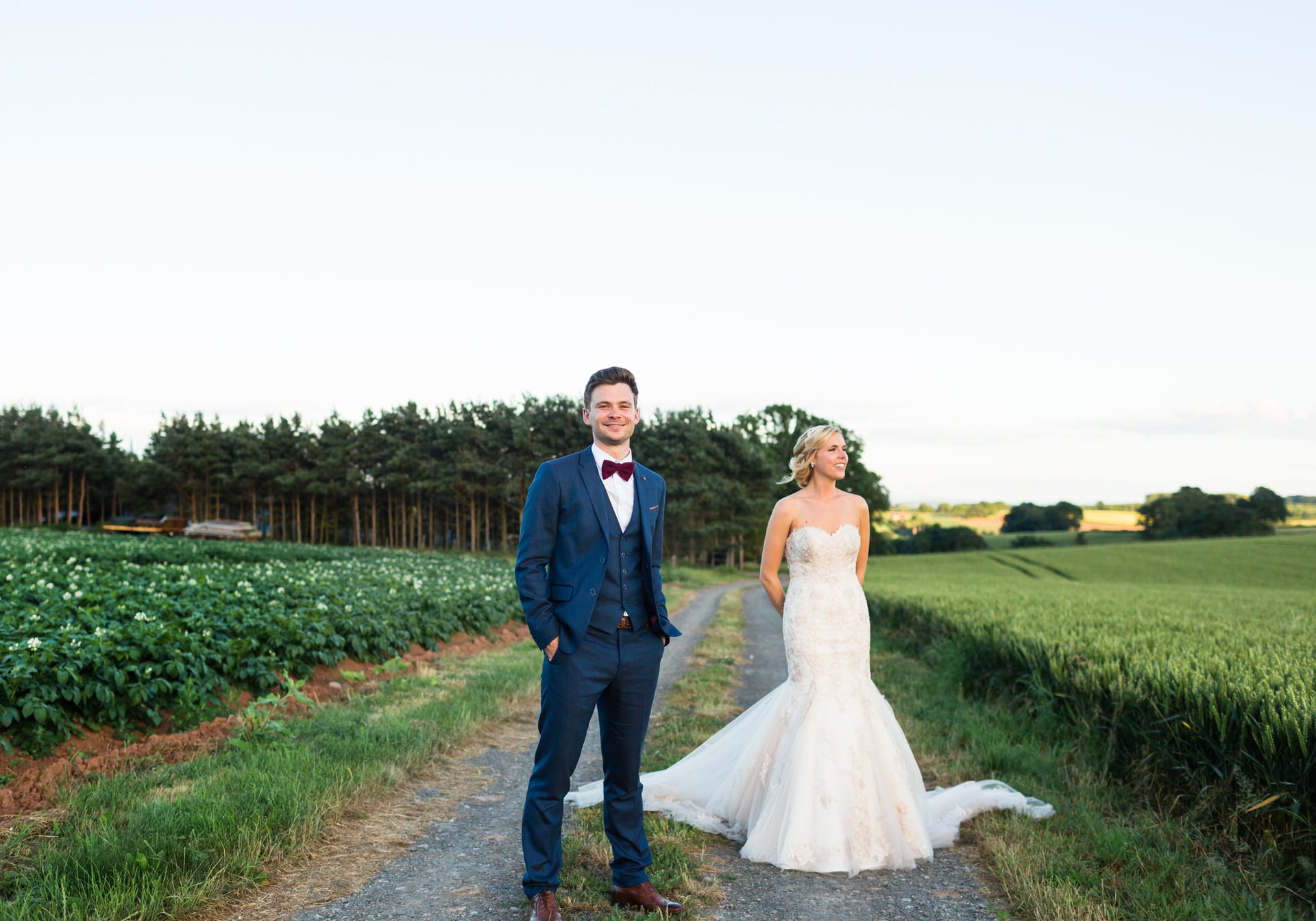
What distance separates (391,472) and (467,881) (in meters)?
49.9

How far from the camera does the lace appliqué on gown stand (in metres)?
4.47

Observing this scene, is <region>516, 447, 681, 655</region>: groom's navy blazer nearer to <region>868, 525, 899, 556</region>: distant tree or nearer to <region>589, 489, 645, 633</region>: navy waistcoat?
<region>589, 489, 645, 633</region>: navy waistcoat

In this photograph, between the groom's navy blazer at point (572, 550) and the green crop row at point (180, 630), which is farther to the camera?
the green crop row at point (180, 630)

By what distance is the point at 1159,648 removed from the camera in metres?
7.48

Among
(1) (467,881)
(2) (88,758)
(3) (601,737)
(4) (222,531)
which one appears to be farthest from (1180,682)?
(4) (222,531)

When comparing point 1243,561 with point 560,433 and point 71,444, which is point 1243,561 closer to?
point 560,433

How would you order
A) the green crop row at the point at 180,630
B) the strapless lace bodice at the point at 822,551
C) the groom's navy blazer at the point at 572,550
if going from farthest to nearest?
1. the green crop row at the point at 180,630
2. the strapless lace bodice at the point at 822,551
3. the groom's navy blazer at the point at 572,550

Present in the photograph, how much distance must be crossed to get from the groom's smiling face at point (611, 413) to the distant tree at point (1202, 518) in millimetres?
87097

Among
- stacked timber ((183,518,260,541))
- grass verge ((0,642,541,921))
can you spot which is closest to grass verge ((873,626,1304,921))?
grass verge ((0,642,541,921))

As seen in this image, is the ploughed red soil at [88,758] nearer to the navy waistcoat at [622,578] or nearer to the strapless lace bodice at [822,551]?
the navy waistcoat at [622,578]

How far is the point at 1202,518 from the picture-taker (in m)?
75.2

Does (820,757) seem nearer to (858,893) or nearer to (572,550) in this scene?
(858,893)

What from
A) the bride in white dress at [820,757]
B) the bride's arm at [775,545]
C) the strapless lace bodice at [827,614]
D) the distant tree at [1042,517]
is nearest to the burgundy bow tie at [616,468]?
the bride in white dress at [820,757]

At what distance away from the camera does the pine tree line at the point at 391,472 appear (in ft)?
157
